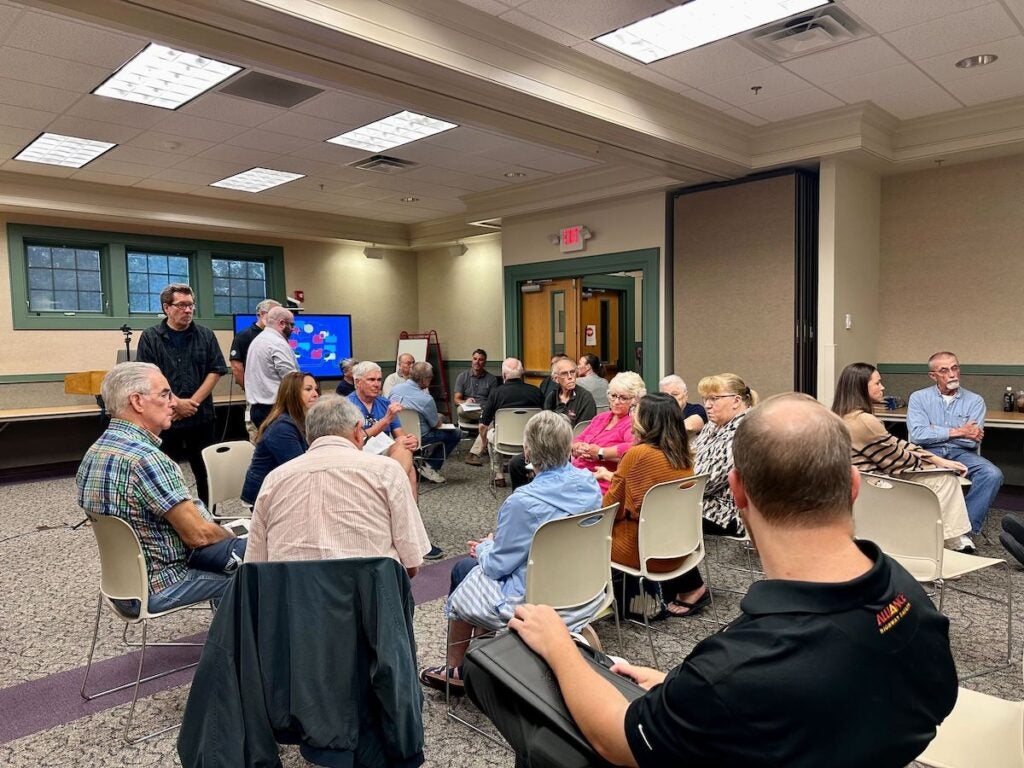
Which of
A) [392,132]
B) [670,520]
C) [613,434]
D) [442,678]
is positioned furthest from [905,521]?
[392,132]

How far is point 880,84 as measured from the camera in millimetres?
5016

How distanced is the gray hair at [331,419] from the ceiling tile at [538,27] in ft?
8.87

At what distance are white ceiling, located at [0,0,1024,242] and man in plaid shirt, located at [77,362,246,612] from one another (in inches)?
76.3

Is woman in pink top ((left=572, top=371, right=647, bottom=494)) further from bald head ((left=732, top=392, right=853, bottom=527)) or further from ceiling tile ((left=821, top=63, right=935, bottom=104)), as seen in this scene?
bald head ((left=732, top=392, right=853, bottom=527))

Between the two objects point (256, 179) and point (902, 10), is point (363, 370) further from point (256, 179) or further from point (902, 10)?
point (902, 10)

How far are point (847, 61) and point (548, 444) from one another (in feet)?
12.3

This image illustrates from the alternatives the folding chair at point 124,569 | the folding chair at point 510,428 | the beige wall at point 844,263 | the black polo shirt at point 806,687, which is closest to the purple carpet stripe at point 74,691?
the folding chair at point 124,569

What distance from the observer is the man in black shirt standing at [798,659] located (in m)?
0.88

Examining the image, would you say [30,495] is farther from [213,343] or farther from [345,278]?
[345,278]

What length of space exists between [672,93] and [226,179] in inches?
189

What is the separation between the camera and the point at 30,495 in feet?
21.6

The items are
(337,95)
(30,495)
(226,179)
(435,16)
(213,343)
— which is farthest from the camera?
(226,179)

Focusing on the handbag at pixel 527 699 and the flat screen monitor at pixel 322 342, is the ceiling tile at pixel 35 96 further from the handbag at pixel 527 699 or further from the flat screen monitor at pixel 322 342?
the handbag at pixel 527 699

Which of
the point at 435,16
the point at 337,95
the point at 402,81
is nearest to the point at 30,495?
the point at 337,95
